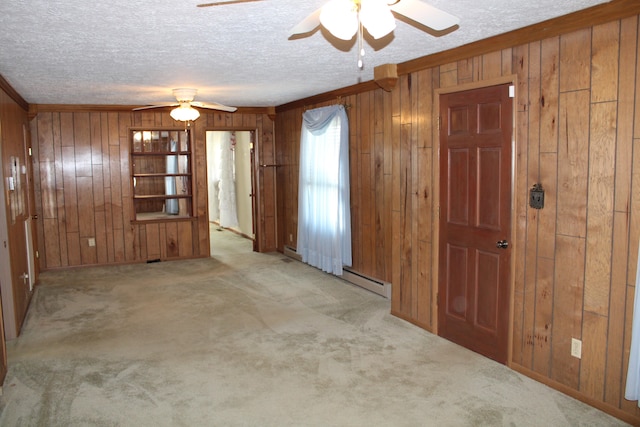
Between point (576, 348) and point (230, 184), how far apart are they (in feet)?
26.3

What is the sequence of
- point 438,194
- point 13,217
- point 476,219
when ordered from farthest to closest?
1. point 13,217
2. point 438,194
3. point 476,219

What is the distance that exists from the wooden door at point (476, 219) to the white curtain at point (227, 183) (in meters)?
6.55

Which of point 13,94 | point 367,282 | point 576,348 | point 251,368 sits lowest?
point 251,368

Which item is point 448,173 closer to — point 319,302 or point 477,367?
point 477,367

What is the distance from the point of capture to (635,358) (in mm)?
2662

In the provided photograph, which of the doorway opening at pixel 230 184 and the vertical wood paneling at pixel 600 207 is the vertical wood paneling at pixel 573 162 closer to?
the vertical wood paneling at pixel 600 207

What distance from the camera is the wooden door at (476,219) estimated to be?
3.55 meters

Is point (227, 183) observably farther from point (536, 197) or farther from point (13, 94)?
point (536, 197)

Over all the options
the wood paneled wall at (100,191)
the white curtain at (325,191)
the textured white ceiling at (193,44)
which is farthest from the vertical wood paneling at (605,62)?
the wood paneled wall at (100,191)

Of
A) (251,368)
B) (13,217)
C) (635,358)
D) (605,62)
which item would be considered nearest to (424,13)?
(605,62)

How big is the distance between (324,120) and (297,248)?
1908 mm

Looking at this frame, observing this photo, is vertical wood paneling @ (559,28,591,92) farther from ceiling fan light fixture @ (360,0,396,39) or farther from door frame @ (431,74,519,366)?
ceiling fan light fixture @ (360,0,396,39)

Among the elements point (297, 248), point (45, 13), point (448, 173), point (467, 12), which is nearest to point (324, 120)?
point (297, 248)

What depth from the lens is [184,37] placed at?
3.33m
